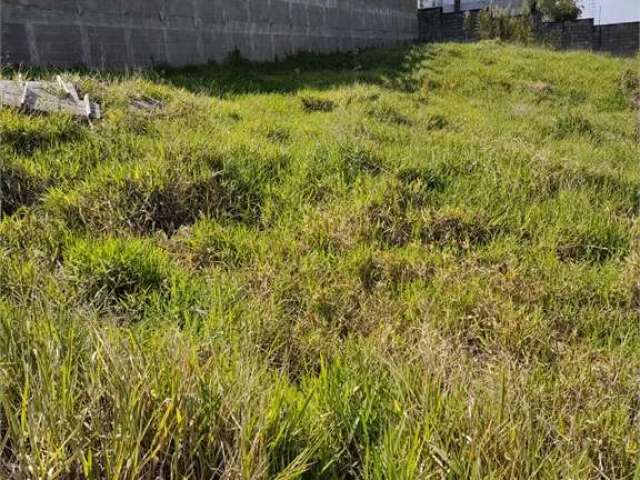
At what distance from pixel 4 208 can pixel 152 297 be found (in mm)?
1235

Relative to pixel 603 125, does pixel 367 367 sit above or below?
below

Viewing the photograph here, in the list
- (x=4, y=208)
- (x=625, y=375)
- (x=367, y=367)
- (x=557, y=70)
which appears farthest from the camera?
(x=557, y=70)

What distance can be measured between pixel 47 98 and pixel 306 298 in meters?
2.98

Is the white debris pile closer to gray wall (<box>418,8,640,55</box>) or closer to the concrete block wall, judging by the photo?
gray wall (<box>418,8,640,55</box>)

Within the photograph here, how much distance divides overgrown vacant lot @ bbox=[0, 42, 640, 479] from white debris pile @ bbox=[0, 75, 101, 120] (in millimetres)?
193

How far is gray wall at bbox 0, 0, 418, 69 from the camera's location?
592 centimetres

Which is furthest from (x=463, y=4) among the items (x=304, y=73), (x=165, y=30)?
(x=165, y=30)

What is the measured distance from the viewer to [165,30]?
7570mm

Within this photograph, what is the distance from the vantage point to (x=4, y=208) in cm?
275

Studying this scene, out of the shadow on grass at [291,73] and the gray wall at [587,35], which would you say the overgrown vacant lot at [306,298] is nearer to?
the shadow on grass at [291,73]

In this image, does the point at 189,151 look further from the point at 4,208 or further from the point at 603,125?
the point at 603,125

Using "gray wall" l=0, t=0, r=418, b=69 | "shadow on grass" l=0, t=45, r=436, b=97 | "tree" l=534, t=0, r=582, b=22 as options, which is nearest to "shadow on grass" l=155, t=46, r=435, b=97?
"shadow on grass" l=0, t=45, r=436, b=97

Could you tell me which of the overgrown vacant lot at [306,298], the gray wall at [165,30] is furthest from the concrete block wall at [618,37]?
the overgrown vacant lot at [306,298]

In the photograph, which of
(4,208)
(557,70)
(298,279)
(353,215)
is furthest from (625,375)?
(557,70)
